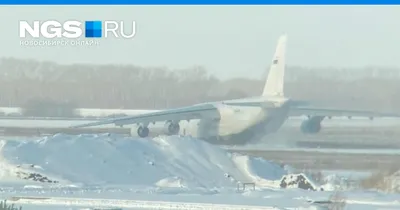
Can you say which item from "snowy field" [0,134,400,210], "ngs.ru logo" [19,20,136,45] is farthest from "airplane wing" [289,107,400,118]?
"ngs.ru logo" [19,20,136,45]

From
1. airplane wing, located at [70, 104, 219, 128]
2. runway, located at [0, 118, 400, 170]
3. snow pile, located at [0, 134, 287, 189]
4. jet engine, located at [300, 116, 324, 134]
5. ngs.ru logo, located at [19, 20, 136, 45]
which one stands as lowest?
snow pile, located at [0, 134, 287, 189]

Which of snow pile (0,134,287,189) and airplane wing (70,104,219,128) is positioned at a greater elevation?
airplane wing (70,104,219,128)

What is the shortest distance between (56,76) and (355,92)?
255 inches

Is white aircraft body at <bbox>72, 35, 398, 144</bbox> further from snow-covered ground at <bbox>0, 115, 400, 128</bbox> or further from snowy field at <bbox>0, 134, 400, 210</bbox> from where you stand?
snowy field at <bbox>0, 134, 400, 210</bbox>

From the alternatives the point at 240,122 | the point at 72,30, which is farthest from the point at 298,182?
the point at 72,30

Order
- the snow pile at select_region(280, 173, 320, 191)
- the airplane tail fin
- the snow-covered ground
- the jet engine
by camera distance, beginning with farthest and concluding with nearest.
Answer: the jet engine < the snow-covered ground < the airplane tail fin < the snow pile at select_region(280, 173, 320, 191)

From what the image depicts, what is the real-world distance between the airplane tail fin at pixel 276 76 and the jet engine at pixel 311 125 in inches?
40.7

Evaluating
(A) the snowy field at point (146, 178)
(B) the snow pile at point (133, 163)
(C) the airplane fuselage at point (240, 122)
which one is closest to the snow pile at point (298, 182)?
(A) the snowy field at point (146, 178)

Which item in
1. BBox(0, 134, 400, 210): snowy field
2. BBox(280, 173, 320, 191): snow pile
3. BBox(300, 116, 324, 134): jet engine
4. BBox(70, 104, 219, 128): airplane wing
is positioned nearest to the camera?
BBox(0, 134, 400, 210): snowy field

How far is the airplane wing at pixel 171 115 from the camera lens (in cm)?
1941

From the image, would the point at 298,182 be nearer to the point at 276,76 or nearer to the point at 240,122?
the point at 240,122

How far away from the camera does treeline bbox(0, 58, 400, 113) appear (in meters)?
18.2

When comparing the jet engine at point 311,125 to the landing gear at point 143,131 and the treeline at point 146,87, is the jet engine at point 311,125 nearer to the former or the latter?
the treeline at point 146,87

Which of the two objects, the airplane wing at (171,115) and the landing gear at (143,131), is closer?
the airplane wing at (171,115)
